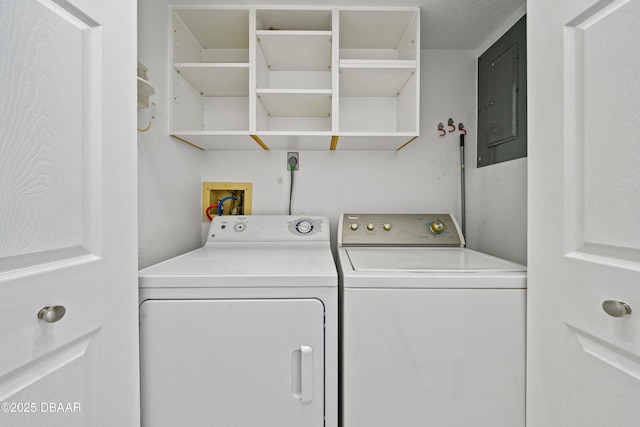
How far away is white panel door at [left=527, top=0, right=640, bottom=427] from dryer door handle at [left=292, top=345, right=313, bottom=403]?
720 mm

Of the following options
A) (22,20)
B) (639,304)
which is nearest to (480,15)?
(639,304)

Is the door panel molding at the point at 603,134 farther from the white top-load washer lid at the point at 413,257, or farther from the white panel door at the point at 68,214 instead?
the white panel door at the point at 68,214

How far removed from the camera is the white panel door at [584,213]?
25.8 inches

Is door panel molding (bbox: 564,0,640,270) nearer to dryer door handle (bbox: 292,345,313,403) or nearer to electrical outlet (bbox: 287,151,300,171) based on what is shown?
dryer door handle (bbox: 292,345,313,403)

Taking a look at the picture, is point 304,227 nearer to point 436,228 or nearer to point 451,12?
point 436,228

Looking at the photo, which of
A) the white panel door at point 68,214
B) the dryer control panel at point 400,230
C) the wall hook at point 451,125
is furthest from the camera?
the wall hook at point 451,125

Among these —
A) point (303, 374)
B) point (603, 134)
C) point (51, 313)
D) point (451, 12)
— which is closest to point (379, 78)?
point (451, 12)

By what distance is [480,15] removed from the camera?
60.4 inches

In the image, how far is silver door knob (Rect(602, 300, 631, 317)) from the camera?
0.65 meters

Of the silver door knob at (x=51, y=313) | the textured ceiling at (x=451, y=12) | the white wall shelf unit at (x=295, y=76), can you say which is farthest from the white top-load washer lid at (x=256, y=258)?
the textured ceiling at (x=451, y=12)

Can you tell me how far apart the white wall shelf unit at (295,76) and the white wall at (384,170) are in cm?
13

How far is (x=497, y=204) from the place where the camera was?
1.65 m

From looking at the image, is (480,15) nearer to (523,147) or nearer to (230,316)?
(523,147)

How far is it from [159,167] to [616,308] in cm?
166
